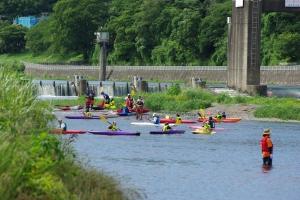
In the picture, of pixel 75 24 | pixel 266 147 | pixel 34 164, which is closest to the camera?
pixel 34 164

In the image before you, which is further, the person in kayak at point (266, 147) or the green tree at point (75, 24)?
the green tree at point (75, 24)

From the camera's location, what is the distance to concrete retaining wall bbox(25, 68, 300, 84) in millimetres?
85812

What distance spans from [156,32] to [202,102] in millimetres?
52263

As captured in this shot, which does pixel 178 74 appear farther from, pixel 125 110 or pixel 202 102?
pixel 125 110

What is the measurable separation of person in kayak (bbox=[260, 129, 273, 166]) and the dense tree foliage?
184 feet

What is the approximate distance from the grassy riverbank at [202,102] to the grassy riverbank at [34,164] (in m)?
36.8

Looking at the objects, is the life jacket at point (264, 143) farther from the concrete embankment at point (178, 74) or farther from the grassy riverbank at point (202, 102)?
the concrete embankment at point (178, 74)

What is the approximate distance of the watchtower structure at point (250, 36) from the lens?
69688 millimetres

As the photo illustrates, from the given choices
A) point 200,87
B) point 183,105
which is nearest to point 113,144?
point 183,105

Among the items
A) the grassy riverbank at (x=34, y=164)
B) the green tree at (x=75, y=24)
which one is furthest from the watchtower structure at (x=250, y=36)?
the green tree at (x=75, y=24)

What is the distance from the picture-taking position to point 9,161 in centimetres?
1722

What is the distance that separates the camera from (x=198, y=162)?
35562 mm

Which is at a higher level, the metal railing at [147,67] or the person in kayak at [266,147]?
the metal railing at [147,67]

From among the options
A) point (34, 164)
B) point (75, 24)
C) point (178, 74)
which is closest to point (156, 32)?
point (75, 24)
